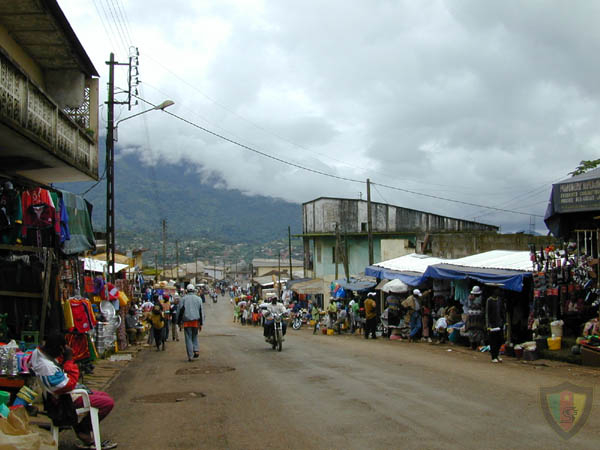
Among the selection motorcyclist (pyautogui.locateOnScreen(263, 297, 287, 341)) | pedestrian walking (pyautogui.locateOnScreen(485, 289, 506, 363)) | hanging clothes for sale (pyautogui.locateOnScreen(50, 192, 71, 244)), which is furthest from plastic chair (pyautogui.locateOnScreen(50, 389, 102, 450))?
motorcyclist (pyautogui.locateOnScreen(263, 297, 287, 341))

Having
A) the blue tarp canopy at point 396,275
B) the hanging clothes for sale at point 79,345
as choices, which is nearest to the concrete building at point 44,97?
the hanging clothes for sale at point 79,345

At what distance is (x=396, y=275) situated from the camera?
24.7 m

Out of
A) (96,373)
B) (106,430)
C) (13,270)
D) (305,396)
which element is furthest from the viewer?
(96,373)

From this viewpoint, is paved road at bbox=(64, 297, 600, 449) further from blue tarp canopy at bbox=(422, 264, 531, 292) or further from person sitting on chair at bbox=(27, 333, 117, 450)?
blue tarp canopy at bbox=(422, 264, 531, 292)

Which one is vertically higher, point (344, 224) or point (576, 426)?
point (344, 224)

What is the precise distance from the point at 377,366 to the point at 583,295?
5.58 m

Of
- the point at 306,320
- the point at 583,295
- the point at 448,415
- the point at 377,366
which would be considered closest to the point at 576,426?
the point at 448,415

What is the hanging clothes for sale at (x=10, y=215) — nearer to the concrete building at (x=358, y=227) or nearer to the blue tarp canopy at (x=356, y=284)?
the blue tarp canopy at (x=356, y=284)

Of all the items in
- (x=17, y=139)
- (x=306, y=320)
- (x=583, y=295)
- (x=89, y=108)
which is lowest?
(x=306, y=320)

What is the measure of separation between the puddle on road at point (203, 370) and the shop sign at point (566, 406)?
6501 millimetres

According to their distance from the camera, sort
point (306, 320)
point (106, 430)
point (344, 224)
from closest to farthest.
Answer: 1. point (106, 430)
2. point (306, 320)
3. point (344, 224)

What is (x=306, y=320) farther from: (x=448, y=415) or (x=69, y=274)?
(x=448, y=415)

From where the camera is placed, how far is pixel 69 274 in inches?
547

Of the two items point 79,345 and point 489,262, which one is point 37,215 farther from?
point 489,262
